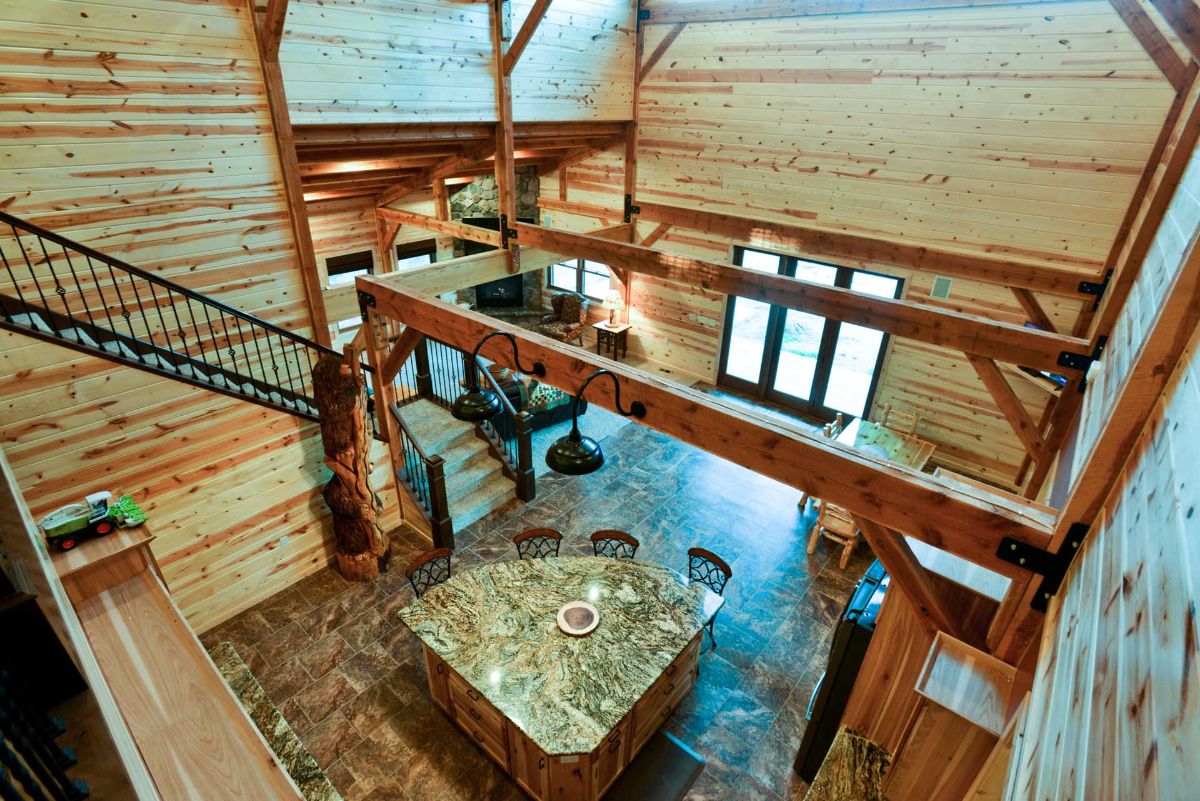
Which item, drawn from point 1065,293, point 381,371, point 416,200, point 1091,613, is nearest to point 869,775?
point 1091,613

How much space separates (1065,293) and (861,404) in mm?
3368

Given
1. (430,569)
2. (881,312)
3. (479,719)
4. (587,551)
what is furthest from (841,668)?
(430,569)

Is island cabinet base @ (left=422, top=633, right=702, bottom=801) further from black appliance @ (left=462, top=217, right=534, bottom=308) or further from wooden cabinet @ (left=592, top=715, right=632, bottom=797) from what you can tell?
black appliance @ (left=462, top=217, right=534, bottom=308)

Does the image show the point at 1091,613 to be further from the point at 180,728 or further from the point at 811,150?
the point at 811,150

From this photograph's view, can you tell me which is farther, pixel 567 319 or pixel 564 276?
pixel 564 276

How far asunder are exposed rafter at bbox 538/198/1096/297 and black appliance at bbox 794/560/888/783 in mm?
3135

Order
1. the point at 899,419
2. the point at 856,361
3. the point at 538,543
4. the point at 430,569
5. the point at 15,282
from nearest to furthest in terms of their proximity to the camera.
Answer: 1. the point at 15,282
2. the point at 430,569
3. the point at 538,543
4. the point at 899,419
5. the point at 856,361

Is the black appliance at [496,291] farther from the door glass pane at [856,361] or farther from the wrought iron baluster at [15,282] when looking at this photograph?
the wrought iron baluster at [15,282]

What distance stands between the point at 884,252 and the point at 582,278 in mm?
6275

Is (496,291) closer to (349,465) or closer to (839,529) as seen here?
(349,465)

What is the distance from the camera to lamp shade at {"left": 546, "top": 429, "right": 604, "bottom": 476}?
312 cm

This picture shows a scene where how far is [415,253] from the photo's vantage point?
36.6 feet

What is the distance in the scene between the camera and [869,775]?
333 cm

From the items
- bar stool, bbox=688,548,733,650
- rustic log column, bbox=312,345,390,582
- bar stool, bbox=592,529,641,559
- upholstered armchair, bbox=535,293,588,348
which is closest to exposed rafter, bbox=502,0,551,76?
rustic log column, bbox=312,345,390,582
